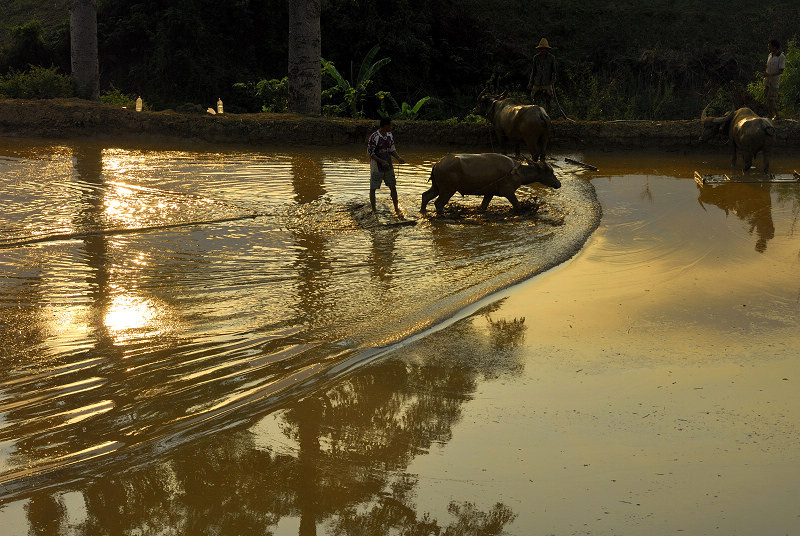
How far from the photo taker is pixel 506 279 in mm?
8461

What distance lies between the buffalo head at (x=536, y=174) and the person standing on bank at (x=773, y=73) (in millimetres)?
7101

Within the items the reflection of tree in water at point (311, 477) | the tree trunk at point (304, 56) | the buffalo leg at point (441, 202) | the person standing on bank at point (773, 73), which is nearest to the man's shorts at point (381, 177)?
the buffalo leg at point (441, 202)

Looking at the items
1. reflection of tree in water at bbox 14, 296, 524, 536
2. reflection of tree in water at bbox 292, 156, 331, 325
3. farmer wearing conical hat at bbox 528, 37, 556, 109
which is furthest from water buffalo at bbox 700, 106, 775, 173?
reflection of tree in water at bbox 14, 296, 524, 536

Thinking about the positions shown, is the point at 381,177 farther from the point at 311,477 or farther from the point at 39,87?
the point at 39,87

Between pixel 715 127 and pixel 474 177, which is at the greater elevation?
pixel 715 127

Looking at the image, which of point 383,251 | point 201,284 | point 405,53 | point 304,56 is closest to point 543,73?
point 304,56

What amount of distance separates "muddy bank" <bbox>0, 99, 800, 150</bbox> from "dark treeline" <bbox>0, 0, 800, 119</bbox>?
172 inches

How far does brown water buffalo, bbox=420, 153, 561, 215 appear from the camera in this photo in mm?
11047

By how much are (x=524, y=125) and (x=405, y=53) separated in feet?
32.7

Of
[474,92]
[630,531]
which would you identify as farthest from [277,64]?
[630,531]

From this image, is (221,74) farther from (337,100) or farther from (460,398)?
(460,398)

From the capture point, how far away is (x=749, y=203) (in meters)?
12.3

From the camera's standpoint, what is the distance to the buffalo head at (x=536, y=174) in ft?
37.9

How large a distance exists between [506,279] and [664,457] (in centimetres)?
369
